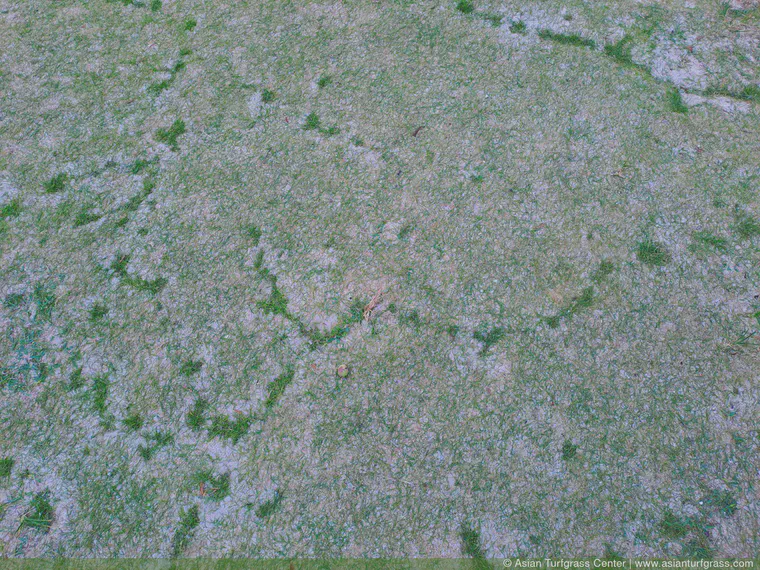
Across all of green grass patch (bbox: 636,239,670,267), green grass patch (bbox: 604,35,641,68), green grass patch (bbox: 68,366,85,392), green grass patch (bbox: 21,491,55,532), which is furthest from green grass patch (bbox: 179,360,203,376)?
green grass patch (bbox: 604,35,641,68)

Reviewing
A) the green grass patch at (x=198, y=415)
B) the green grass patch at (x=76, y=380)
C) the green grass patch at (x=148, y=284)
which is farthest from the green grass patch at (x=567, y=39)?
the green grass patch at (x=76, y=380)

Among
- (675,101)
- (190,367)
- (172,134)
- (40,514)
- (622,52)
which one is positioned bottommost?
(40,514)

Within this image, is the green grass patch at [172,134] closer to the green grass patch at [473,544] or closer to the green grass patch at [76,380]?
the green grass patch at [76,380]

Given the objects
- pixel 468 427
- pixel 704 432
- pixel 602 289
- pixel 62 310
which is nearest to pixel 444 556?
pixel 468 427

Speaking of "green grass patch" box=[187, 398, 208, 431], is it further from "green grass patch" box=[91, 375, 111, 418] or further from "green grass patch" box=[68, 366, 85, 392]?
"green grass patch" box=[68, 366, 85, 392]

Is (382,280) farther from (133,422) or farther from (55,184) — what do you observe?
(55,184)

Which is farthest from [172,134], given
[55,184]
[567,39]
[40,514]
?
[567,39]
